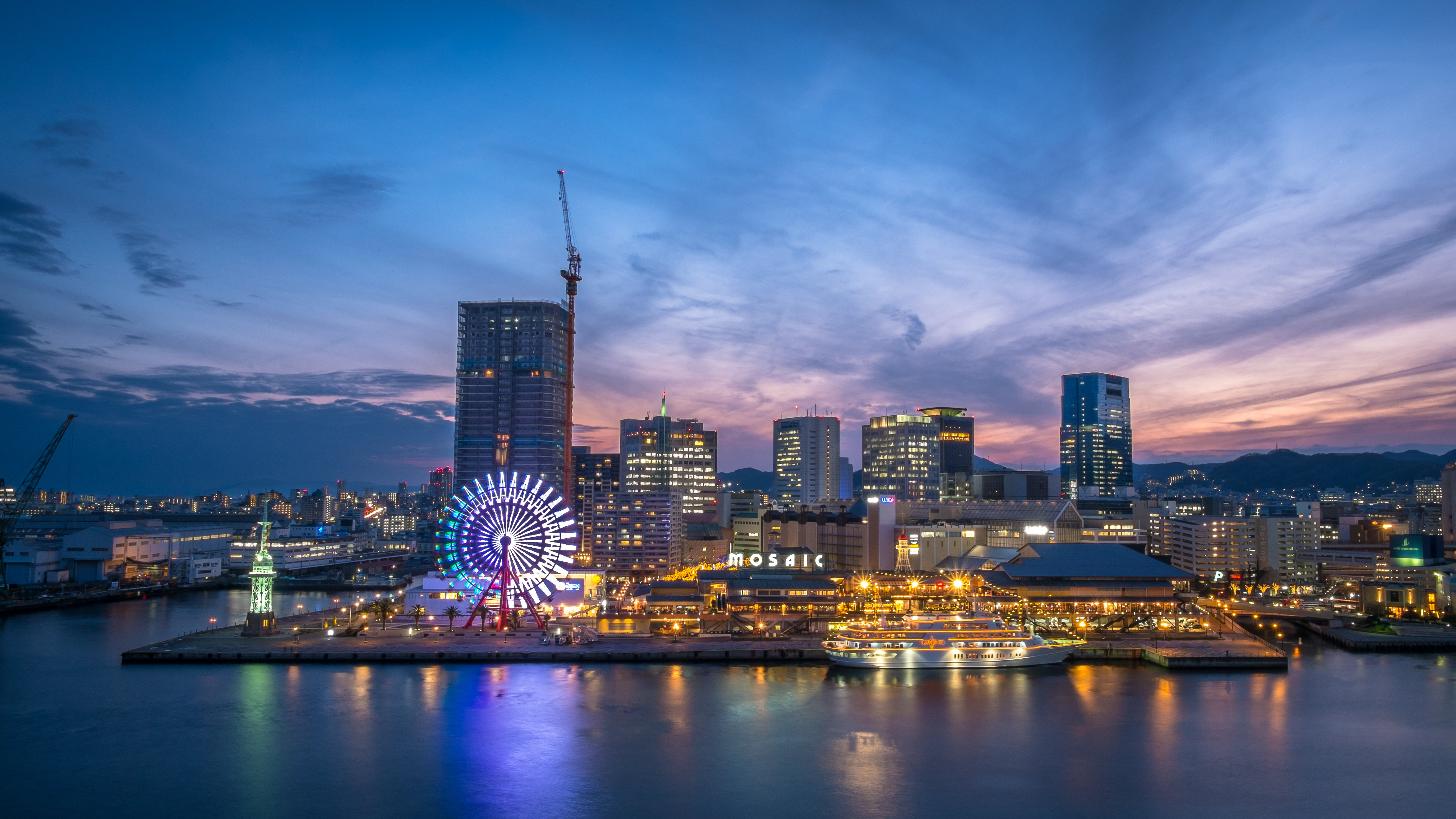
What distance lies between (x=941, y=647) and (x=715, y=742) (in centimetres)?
1542

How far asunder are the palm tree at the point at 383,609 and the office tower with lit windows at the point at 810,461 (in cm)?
9396

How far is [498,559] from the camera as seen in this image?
44.3 m

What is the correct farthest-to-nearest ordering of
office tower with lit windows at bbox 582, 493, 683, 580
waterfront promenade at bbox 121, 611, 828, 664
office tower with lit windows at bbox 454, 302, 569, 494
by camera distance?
office tower with lit windows at bbox 454, 302, 569, 494 < office tower with lit windows at bbox 582, 493, 683, 580 < waterfront promenade at bbox 121, 611, 828, 664

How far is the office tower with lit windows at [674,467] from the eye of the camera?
371 ft

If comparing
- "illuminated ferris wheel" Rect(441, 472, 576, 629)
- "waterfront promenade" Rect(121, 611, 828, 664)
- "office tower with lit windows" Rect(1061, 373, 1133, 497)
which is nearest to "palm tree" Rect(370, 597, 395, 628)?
"waterfront promenade" Rect(121, 611, 828, 664)

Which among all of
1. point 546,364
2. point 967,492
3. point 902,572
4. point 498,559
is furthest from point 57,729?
point 967,492

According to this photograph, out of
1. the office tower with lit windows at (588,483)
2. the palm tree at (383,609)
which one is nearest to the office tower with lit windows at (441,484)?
the office tower with lit windows at (588,483)

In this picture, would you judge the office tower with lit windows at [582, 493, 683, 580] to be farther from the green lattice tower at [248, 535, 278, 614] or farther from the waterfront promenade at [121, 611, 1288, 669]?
the waterfront promenade at [121, 611, 1288, 669]

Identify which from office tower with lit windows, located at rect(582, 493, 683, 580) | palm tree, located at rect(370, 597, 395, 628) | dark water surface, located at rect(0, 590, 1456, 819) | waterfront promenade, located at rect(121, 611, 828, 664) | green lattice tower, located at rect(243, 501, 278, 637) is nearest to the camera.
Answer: dark water surface, located at rect(0, 590, 1456, 819)

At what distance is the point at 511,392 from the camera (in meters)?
102

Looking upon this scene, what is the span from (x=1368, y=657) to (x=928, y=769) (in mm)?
29627

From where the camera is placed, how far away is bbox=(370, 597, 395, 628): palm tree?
45.9 meters

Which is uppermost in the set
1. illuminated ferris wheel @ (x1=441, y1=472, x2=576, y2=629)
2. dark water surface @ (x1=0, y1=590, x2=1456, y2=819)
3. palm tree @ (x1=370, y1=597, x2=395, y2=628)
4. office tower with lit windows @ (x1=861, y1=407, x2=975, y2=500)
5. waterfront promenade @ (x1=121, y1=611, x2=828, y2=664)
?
office tower with lit windows @ (x1=861, y1=407, x2=975, y2=500)

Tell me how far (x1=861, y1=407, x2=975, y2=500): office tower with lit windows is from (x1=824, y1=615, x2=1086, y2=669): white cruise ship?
3243 inches
